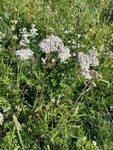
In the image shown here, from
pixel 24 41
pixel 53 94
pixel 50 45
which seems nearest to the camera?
pixel 50 45

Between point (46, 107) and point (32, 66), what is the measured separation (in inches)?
16.8

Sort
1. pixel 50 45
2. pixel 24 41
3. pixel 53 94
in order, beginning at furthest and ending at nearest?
1. pixel 24 41
2. pixel 53 94
3. pixel 50 45

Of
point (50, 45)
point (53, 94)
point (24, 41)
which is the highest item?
point (24, 41)

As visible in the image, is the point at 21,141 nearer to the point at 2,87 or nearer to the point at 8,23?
the point at 2,87

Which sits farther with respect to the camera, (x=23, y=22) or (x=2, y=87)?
(x=23, y=22)

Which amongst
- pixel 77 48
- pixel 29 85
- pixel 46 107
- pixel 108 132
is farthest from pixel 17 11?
pixel 108 132

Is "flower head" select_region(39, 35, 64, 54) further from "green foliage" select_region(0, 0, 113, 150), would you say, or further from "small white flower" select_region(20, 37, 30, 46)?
"small white flower" select_region(20, 37, 30, 46)

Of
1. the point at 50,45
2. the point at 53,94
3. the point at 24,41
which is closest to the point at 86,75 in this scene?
the point at 50,45

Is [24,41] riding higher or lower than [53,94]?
higher

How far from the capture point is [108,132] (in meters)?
2.33

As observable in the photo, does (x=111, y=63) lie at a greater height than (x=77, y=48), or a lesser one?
lesser

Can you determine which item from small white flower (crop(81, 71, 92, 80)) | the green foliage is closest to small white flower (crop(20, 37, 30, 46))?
the green foliage

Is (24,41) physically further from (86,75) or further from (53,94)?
(86,75)

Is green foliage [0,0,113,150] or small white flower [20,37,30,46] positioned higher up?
small white flower [20,37,30,46]
